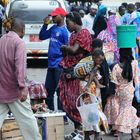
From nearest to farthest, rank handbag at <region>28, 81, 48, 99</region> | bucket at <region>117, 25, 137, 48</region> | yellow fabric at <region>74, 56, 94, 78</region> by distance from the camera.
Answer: yellow fabric at <region>74, 56, 94, 78</region> → bucket at <region>117, 25, 137, 48</region> → handbag at <region>28, 81, 48, 99</region>

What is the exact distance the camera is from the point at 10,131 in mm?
7277

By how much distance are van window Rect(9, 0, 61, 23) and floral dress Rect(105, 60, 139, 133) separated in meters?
7.88

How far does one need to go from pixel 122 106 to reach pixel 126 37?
0.98m

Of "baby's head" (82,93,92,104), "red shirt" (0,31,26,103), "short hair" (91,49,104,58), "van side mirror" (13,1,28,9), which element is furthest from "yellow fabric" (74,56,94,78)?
A: "van side mirror" (13,1,28,9)

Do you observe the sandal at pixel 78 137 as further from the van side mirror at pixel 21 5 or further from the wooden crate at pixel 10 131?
the van side mirror at pixel 21 5

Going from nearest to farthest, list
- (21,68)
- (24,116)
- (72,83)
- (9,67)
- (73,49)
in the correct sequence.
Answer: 1. (21,68)
2. (9,67)
3. (24,116)
4. (73,49)
5. (72,83)

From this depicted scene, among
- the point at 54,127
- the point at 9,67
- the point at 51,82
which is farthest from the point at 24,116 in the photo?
the point at 51,82

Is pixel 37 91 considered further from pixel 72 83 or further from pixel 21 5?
pixel 21 5

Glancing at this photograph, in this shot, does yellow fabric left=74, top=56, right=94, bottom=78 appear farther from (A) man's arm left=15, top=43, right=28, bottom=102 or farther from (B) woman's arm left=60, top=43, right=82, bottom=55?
(A) man's arm left=15, top=43, right=28, bottom=102

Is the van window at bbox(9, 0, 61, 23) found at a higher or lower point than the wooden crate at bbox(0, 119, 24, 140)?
higher

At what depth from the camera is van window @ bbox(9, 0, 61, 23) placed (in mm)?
15523

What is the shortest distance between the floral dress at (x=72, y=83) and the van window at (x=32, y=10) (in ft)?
→ 25.3

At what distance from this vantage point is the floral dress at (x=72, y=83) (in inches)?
301

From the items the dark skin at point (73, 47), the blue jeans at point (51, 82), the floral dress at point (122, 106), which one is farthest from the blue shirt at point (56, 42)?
the floral dress at point (122, 106)
